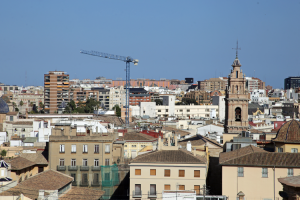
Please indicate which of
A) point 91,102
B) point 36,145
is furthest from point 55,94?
point 36,145

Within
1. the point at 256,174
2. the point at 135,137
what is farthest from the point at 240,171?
the point at 135,137

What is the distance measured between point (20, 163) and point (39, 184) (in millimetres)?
5057

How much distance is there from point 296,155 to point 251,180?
2.84m

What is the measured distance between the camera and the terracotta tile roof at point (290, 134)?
31788 millimetres

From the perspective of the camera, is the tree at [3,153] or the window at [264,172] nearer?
the window at [264,172]

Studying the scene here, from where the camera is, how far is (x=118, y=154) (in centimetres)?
3728

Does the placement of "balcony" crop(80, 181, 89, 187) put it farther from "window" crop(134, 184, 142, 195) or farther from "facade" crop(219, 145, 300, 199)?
"facade" crop(219, 145, 300, 199)

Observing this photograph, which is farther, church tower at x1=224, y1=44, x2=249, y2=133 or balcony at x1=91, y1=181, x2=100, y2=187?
church tower at x1=224, y1=44, x2=249, y2=133

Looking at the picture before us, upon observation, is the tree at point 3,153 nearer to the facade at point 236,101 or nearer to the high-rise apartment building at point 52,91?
the facade at point 236,101

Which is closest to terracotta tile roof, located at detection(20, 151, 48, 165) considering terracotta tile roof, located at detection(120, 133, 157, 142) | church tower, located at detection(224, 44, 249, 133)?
terracotta tile roof, located at detection(120, 133, 157, 142)

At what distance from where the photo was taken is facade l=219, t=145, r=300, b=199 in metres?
27.4

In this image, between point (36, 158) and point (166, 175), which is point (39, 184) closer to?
point (166, 175)

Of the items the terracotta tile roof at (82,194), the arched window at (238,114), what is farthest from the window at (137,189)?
the arched window at (238,114)

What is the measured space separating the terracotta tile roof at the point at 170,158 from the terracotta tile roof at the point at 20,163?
303 inches
